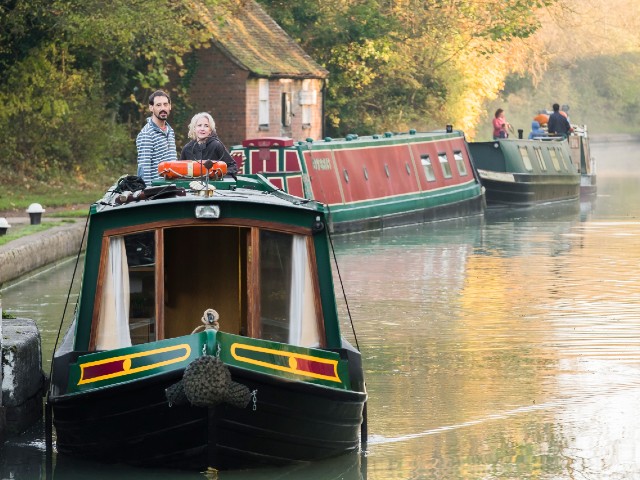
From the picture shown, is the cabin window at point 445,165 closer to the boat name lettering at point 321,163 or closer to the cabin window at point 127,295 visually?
the boat name lettering at point 321,163

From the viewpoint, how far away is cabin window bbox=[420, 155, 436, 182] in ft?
101

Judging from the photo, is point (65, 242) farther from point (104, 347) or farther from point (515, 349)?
point (104, 347)

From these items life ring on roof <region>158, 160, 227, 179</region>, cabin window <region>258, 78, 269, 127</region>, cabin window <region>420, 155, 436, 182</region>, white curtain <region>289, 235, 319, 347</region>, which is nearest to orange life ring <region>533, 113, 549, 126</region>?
cabin window <region>258, 78, 269, 127</region>

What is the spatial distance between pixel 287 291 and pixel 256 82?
3060 cm

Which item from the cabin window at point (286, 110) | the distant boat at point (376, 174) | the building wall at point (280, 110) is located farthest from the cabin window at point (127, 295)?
the cabin window at point (286, 110)

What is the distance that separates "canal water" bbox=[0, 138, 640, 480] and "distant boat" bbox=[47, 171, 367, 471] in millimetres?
243

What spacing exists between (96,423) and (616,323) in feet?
24.8

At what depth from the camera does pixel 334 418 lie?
29.3 ft

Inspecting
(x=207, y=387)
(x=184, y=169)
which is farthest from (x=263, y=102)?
(x=207, y=387)

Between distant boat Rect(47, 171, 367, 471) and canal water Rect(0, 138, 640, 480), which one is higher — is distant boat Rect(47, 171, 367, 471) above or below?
above

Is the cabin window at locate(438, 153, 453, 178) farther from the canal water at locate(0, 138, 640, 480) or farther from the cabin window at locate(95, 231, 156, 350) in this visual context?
the cabin window at locate(95, 231, 156, 350)

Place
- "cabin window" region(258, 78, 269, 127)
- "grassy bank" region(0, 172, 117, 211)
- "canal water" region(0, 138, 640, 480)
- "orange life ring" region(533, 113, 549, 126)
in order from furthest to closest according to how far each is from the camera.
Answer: "orange life ring" region(533, 113, 549, 126) < "cabin window" region(258, 78, 269, 127) < "grassy bank" region(0, 172, 117, 211) < "canal water" region(0, 138, 640, 480)

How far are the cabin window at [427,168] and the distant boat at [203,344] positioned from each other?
21.2 metres

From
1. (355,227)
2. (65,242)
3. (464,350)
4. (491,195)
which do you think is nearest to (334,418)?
(464,350)
